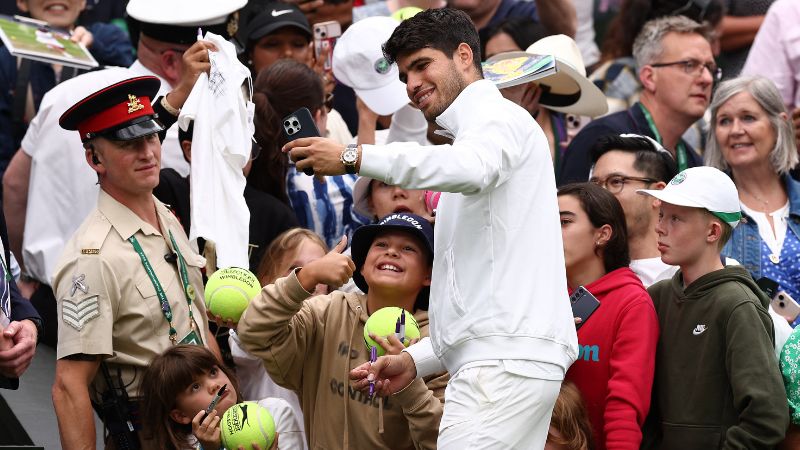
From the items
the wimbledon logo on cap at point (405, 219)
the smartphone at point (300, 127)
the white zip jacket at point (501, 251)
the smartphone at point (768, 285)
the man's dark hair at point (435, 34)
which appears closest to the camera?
the white zip jacket at point (501, 251)

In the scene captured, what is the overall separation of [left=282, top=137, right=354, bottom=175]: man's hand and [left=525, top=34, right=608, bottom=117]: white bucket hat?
11.7ft

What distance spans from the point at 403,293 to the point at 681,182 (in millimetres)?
1340

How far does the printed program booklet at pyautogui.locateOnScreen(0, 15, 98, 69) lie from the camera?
7.61 meters

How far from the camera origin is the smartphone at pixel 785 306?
6.70 m

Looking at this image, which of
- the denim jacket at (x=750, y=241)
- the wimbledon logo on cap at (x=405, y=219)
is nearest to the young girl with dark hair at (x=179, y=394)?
the wimbledon logo on cap at (x=405, y=219)

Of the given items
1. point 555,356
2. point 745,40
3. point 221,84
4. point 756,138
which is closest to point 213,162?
point 221,84

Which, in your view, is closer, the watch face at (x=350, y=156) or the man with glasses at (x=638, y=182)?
the watch face at (x=350, y=156)

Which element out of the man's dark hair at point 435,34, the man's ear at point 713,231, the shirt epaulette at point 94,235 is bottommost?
the shirt epaulette at point 94,235

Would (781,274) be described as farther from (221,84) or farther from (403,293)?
(221,84)

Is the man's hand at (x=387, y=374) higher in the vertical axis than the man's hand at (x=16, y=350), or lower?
higher

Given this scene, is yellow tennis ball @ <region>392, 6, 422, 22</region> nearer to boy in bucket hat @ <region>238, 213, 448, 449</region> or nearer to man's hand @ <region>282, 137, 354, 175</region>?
boy in bucket hat @ <region>238, 213, 448, 449</region>

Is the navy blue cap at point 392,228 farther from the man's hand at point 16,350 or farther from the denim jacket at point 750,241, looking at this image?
the denim jacket at point 750,241

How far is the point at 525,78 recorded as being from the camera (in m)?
7.69

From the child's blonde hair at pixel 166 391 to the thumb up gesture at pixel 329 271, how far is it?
74 centimetres
